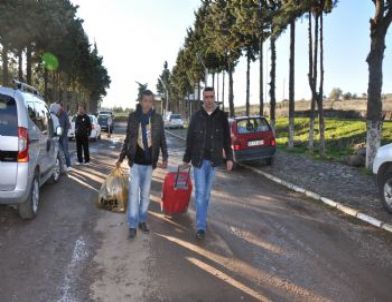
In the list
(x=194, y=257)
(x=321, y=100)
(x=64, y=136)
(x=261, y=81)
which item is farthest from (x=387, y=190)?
(x=261, y=81)

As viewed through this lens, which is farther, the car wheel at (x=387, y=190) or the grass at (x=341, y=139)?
the grass at (x=341, y=139)

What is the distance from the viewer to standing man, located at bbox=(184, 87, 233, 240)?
639 cm

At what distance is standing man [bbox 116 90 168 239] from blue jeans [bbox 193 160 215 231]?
63 centimetres

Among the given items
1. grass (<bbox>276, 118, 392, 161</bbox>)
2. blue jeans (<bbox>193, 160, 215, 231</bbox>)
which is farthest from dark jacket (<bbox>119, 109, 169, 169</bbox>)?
grass (<bbox>276, 118, 392, 161</bbox>)

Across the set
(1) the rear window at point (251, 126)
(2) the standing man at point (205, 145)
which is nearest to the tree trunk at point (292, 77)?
(1) the rear window at point (251, 126)

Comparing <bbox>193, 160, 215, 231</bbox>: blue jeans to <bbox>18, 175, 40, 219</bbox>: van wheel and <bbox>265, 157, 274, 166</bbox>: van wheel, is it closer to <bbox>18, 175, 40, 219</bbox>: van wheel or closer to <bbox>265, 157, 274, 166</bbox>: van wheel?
<bbox>18, 175, 40, 219</bbox>: van wheel

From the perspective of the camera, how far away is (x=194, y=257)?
560cm

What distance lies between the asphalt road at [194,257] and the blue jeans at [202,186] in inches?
11.3

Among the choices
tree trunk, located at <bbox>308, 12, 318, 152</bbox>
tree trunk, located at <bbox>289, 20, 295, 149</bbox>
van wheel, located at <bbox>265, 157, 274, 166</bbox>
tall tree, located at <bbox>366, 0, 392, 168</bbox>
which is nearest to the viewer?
tall tree, located at <bbox>366, 0, 392, 168</bbox>

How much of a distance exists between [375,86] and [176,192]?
349 inches

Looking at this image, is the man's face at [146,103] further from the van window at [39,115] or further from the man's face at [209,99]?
the van window at [39,115]

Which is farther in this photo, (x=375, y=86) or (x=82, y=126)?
(x=82, y=126)

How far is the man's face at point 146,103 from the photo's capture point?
637cm

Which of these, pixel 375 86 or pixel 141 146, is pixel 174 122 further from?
pixel 141 146
